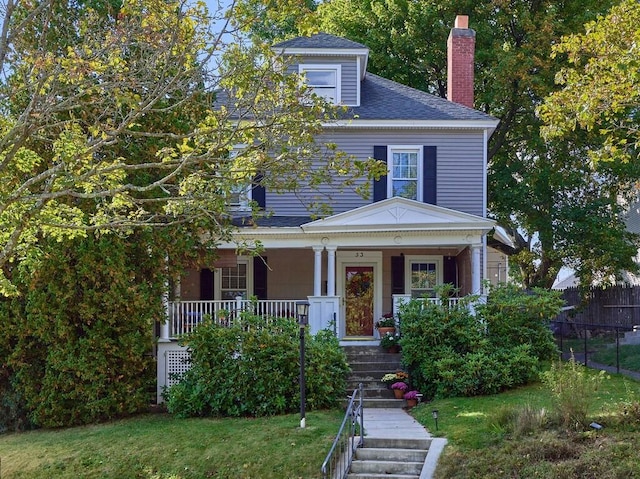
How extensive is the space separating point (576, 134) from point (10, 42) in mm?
18263

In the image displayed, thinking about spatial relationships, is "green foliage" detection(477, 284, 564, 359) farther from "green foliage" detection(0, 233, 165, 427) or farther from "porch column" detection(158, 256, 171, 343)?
"green foliage" detection(0, 233, 165, 427)

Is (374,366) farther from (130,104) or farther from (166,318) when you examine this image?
(130,104)

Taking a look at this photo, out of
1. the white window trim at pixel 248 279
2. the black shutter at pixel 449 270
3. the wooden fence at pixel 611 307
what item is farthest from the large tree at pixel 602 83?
the wooden fence at pixel 611 307

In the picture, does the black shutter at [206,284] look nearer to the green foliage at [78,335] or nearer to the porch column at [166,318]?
the porch column at [166,318]

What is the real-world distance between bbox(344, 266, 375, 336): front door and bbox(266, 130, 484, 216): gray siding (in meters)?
1.99

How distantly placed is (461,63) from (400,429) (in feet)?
40.0

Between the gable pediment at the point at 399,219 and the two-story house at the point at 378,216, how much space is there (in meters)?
0.02

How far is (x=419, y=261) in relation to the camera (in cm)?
2053

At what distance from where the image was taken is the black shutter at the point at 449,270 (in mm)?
20547

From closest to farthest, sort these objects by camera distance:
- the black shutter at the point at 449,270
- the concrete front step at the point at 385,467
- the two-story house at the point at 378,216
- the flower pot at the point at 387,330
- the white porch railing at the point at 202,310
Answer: the concrete front step at the point at 385,467
the white porch railing at the point at 202,310
the flower pot at the point at 387,330
the two-story house at the point at 378,216
the black shutter at the point at 449,270

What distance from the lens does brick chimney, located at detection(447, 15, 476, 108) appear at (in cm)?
2119

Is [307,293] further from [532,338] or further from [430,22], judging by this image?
[430,22]

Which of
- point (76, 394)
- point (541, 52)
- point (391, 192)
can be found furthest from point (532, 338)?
point (541, 52)

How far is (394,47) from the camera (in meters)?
26.0
